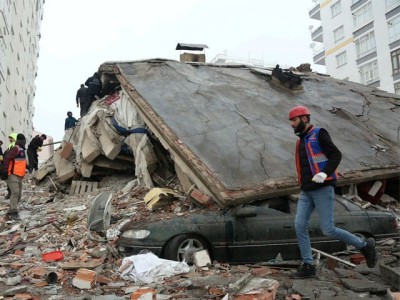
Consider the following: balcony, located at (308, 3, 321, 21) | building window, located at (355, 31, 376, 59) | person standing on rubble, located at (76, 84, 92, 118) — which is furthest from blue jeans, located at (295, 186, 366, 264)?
balcony, located at (308, 3, 321, 21)

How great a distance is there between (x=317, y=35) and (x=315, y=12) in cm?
240

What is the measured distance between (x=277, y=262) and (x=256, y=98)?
6.09 meters

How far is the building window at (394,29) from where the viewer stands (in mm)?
26562

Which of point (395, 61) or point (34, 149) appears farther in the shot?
point (395, 61)

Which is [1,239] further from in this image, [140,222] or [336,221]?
[336,221]

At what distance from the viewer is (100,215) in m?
5.88

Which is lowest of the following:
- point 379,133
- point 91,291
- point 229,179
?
point 91,291

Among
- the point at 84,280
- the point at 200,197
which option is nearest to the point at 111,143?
the point at 200,197

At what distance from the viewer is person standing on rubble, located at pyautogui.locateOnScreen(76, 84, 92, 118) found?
12.1m

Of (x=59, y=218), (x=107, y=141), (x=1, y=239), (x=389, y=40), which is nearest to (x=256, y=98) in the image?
(x=107, y=141)

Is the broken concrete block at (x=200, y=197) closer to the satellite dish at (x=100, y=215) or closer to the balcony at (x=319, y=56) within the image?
the satellite dish at (x=100, y=215)

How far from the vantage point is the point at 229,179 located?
20.2 ft

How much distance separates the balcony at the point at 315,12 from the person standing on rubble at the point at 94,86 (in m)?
32.2

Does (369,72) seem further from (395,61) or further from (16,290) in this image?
(16,290)
